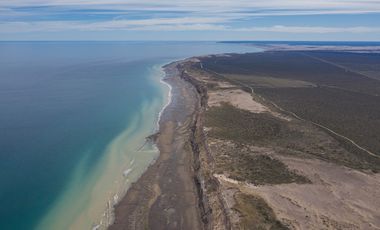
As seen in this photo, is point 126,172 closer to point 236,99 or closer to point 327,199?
point 327,199

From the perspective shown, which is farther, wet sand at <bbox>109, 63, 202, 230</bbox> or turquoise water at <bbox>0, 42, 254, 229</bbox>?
turquoise water at <bbox>0, 42, 254, 229</bbox>

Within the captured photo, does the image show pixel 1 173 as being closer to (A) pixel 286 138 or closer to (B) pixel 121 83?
(A) pixel 286 138

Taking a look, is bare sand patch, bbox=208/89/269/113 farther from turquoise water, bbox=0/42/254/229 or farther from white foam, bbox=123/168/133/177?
white foam, bbox=123/168/133/177

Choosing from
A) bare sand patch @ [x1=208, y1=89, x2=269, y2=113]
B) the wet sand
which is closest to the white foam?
the wet sand

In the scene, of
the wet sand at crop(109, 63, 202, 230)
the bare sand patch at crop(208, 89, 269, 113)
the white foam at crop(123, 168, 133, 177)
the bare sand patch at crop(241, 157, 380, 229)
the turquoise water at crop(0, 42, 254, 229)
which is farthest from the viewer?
the bare sand patch at crop(208, 89, 269, 113)

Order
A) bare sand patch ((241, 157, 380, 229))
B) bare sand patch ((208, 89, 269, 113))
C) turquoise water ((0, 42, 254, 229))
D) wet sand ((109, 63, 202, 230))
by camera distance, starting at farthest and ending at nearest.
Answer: bare sand patch ((208, 89, 269, 113))
turquoise water ((0, 42, 254, 229))
wet sand ((109, 63, 202, 230))
bare sand patch ((241, 157, 380, 229))

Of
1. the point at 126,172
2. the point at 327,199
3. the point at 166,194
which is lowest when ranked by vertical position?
the point at 126,172

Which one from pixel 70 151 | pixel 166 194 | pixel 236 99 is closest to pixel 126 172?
pixel 166 194

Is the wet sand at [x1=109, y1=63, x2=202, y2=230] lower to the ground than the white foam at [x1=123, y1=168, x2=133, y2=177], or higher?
higher

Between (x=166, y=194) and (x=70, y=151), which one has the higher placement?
(x=166, y=194)

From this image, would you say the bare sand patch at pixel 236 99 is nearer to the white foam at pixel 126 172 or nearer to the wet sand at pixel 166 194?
the wet sand at pixel 166 194

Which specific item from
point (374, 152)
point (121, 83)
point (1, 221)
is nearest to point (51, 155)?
point (1, 221)
